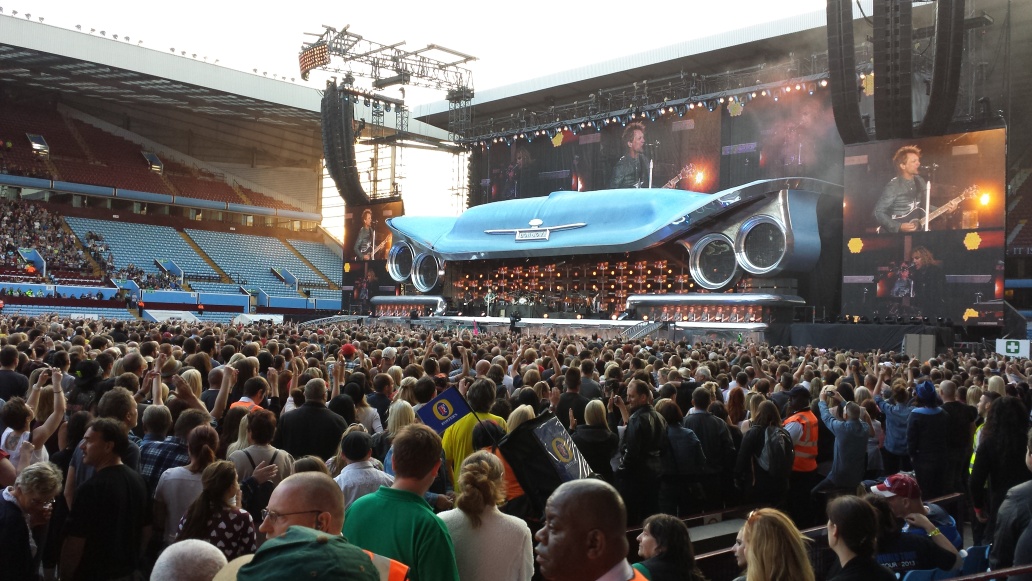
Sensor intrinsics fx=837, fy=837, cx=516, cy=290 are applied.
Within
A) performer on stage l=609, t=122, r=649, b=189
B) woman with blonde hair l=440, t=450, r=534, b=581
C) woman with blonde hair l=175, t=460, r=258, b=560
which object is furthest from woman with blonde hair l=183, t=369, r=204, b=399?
performer on stage l=609, t=122, r=649, b=189

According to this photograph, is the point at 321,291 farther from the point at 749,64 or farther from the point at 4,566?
the point at 4,566

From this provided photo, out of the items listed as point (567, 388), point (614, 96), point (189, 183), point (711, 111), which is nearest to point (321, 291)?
point (189, 183)

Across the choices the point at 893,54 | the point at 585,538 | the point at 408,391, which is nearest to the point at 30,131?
the point at 893,54

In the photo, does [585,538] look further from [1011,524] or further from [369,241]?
[369,241]

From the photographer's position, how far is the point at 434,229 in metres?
41.4

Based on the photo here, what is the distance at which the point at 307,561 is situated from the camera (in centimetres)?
167

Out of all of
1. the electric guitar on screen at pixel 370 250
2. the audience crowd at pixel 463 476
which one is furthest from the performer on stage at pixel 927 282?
the electric guitar on screen at pixel 370 250

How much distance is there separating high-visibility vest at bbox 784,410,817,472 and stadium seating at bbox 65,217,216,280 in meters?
41.5

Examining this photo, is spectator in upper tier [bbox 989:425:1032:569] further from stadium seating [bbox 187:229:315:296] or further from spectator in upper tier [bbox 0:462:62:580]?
stadium seating [bbox 187:229:315:296]

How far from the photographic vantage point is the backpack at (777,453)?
6195mm

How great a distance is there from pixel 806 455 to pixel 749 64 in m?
35.4

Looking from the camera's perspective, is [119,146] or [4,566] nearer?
[4,566]

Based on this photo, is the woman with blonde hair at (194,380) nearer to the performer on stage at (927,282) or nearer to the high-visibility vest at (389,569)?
the high-visibility vest at (389,569)

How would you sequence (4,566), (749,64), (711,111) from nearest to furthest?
(4,566)
(711,111)
(749,64)
